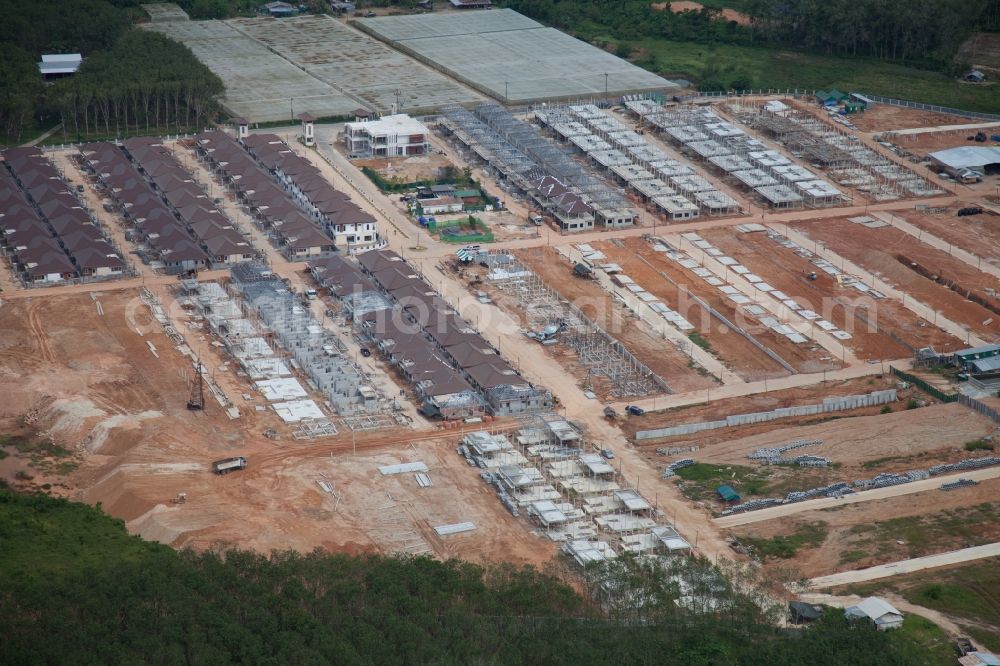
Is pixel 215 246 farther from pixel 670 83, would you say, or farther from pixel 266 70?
pixel 670 83

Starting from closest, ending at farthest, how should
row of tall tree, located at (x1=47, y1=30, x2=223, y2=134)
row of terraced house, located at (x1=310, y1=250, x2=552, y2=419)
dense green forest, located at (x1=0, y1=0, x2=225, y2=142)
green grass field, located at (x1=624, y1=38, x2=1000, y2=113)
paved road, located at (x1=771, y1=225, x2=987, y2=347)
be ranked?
row of terraced house, located at (x1=310, y1=250, x2=552, y2=419), paved road, located at (x1=771, y1=225, x2=987, y2=347), dense green forest, located at (x1=0, y1=0, x2=225, y2=142), row of tall tree, located at (x1=47, y1=30, x2=223, y2=134), green grass field, located at (x1=624, y1=38, x2=1000, y2=113)

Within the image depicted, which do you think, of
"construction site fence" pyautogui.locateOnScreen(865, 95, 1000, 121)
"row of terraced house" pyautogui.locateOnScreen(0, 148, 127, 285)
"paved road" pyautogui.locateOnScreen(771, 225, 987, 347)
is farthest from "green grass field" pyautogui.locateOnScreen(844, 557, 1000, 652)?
"construction site fence" pyautogui.locateOnScreen(865, 95, 1000, 121)

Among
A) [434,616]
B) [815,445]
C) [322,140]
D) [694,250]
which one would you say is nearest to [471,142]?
[322,140]

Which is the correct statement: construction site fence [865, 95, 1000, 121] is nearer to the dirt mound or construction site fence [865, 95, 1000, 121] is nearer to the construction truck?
the dirt mound

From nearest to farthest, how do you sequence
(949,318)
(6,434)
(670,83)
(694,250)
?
(6,434)
(949,318)
(694,250)
(670,83)

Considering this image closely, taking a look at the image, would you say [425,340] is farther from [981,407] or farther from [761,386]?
[981,407]

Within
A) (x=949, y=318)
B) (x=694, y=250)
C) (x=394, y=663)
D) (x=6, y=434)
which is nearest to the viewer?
(x=394, y=663)

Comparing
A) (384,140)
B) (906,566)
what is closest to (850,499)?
(906,566)
